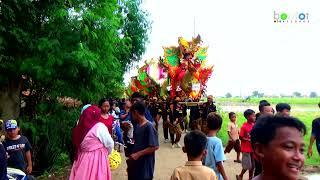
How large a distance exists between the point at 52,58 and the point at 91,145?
3161 millimetres

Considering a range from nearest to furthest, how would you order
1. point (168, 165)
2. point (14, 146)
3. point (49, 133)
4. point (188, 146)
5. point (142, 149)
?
point (188, 146)
point (142, 149)
point (14, 146)
point (49, 133)
point (168, 165)

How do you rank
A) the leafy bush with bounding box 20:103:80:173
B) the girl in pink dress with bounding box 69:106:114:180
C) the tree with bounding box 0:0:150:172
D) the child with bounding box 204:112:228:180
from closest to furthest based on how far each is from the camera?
the child with bounding box 204:112:228:180
the girl in pink dress with bounding box 69:106:114:180
the tree with bounding box 0:0:150:172
the leafy bush with bounding box 20:103:80:173

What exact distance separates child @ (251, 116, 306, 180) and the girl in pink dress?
3843 millimetres

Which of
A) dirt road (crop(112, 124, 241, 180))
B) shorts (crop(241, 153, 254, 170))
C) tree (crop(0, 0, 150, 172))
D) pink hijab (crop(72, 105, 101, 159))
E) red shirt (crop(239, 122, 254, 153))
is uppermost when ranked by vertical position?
tree (crop(0, 0, 150, 172))

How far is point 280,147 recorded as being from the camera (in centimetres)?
232

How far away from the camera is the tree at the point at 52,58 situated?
876 cm

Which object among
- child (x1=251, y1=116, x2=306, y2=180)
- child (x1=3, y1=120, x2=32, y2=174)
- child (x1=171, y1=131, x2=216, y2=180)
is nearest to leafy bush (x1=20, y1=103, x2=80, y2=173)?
child (x1=3, y1=120, x2=32, y2=174)

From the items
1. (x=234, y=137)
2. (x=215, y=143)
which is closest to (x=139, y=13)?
(x=234, y=137)

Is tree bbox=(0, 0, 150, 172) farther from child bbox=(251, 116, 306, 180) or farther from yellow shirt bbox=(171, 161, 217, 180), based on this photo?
child bbox=(251, 116, 306, 180)

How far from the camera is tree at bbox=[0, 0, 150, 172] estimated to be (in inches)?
345

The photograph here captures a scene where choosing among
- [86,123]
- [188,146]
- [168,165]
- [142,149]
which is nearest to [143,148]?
[142,149]

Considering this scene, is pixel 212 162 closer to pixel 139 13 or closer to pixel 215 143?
pixel 215 143

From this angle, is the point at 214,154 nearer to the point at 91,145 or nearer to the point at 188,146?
the point at 188,146

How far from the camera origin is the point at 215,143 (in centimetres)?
505
